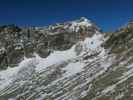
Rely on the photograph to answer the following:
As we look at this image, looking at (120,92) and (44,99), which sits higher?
(120,92)

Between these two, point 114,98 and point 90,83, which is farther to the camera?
point 90,83

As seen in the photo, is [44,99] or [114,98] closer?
[114,98]

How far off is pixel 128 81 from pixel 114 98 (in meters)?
18.1

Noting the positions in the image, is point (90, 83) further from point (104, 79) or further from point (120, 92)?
point (120, 92)

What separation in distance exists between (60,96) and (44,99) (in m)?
12.5

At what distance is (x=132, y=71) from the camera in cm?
17312

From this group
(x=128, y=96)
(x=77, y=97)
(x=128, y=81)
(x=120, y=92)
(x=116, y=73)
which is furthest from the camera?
(x=116, y=73)

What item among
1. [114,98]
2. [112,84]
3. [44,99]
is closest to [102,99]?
[114,98]

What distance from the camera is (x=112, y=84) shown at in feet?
548

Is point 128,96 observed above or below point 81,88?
above

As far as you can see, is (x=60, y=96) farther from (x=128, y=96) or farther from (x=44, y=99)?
(x=128, y=96)

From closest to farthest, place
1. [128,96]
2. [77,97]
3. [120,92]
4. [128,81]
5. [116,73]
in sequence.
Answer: [128,96]
[120,92]
[128,81]
[77,97]
[116,73]

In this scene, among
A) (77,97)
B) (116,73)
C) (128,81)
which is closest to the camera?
(128,81)

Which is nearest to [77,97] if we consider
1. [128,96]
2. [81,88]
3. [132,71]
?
[81,88]
